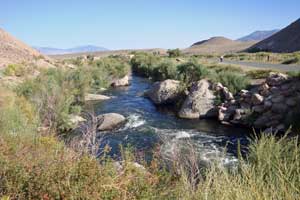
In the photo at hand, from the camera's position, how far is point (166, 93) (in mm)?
29828

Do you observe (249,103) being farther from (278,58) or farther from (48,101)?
(278,58)

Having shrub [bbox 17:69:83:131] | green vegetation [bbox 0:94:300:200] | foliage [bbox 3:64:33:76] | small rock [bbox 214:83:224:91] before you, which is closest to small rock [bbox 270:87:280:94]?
small rock [bbox 214:83:224:91]

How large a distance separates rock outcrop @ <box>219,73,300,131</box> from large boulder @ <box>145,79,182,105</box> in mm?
5917

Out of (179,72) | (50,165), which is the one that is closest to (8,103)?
(50,165)

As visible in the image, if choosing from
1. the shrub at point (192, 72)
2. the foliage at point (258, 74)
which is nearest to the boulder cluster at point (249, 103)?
the shrub at point (192, 72)

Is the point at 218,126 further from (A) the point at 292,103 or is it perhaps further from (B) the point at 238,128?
(A) the point at 292,103

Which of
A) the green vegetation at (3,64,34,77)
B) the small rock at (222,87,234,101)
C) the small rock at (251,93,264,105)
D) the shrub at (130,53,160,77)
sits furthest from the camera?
the shrub at (130,53,160,77)

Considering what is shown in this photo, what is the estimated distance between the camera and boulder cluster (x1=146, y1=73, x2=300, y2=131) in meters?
21.0

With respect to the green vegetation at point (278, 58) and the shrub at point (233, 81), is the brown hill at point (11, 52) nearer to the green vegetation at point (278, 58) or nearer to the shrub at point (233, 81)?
the shrub at point (233, 81)

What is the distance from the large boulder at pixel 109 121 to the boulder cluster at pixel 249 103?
501 centimetres

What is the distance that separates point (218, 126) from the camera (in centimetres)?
2192

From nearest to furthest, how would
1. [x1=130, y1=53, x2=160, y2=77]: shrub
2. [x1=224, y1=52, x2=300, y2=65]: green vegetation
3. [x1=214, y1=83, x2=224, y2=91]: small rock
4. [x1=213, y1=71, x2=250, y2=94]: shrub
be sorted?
[x1=214, y1=83, x2=224, y2=91]: small rock, [x1=213, y1=71, x2=250, y2=94]: shrub, [x1=224, y1=52, x2=300, y2=65]: green vegetation, [x1=130, y1=53, x2=160, y2=77]: shrub

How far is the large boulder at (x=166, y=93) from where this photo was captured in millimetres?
29328

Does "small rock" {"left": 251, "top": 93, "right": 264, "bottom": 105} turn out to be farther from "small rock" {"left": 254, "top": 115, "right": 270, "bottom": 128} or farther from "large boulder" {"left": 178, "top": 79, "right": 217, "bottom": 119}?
"large boulder" {"left": 178, "top": 79, "right": 217, "bottom": 119}
